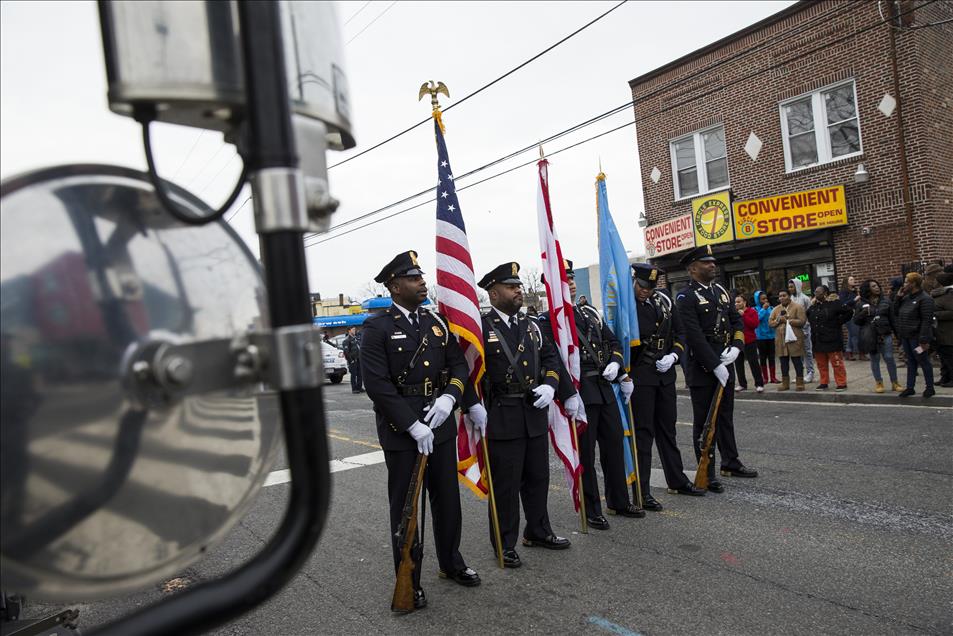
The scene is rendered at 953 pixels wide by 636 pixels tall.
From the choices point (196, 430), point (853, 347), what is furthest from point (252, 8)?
point (853, 347)

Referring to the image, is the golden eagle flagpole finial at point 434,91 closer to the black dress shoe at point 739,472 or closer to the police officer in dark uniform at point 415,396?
the police officer in dark uniform at point 415,396

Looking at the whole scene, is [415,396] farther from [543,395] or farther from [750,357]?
[750,357]

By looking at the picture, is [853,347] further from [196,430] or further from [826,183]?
[196,430]

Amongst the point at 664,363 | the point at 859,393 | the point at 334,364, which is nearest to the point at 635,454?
the point at 664,363

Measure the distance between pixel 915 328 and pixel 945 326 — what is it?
0.56 meters

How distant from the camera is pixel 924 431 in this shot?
7824mm

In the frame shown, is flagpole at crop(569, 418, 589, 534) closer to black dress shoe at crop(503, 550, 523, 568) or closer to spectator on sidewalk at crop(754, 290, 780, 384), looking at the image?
black dress shoe at crop(503, 550, 523, 568)

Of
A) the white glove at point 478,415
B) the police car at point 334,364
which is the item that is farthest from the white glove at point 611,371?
the police car at point 334,364

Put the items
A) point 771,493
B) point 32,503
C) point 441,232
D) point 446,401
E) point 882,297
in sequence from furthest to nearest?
point 882,297 → point 771,493 → point 441,232 → point 446,401 → point 32,503

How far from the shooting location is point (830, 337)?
11.6m

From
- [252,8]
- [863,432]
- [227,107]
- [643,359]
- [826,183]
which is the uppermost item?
[826,183]

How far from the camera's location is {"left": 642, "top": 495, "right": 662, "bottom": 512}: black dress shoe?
5746mm

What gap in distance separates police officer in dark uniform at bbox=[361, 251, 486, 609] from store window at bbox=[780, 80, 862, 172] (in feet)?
44.5

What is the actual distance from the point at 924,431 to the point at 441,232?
6230 mm
